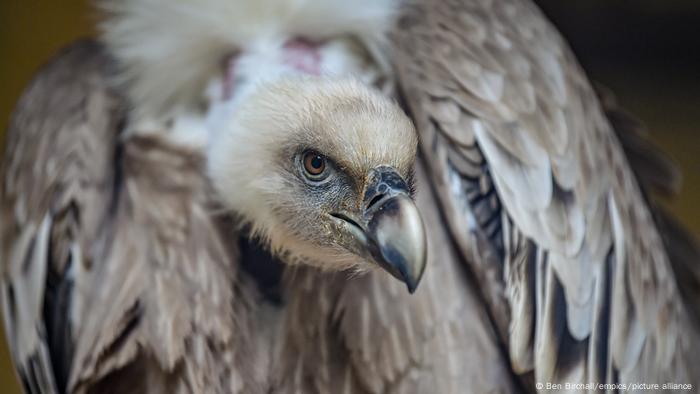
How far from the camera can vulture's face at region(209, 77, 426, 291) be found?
44.6 inches

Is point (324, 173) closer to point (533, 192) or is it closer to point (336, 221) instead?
point (336, 221)

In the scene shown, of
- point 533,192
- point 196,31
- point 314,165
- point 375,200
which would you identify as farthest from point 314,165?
point 196,31

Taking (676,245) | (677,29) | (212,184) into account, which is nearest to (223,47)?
(212,184)

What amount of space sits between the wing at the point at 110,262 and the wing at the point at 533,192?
33 centimetres

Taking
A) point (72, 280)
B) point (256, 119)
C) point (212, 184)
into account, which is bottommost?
point (72, 280)

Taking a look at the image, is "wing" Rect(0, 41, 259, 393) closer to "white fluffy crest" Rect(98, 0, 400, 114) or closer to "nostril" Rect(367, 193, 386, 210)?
"white fluffy crest" Rect(98, 0, 400, 114)

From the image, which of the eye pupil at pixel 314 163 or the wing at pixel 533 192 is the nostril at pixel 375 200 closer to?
the eye pupil at pixel 314 163

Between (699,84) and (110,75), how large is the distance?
90 cm

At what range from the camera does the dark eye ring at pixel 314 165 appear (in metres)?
1.25

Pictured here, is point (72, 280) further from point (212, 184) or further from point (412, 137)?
point (412, 137)

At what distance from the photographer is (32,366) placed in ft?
4.88

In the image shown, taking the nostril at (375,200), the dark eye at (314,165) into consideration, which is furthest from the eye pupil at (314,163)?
the nostril at (375,200)

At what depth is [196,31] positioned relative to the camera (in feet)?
5.06

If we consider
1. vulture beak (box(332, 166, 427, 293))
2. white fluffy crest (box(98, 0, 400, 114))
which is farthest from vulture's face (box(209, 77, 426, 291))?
white fluffy crest (box(98, 0, 400, 114))
